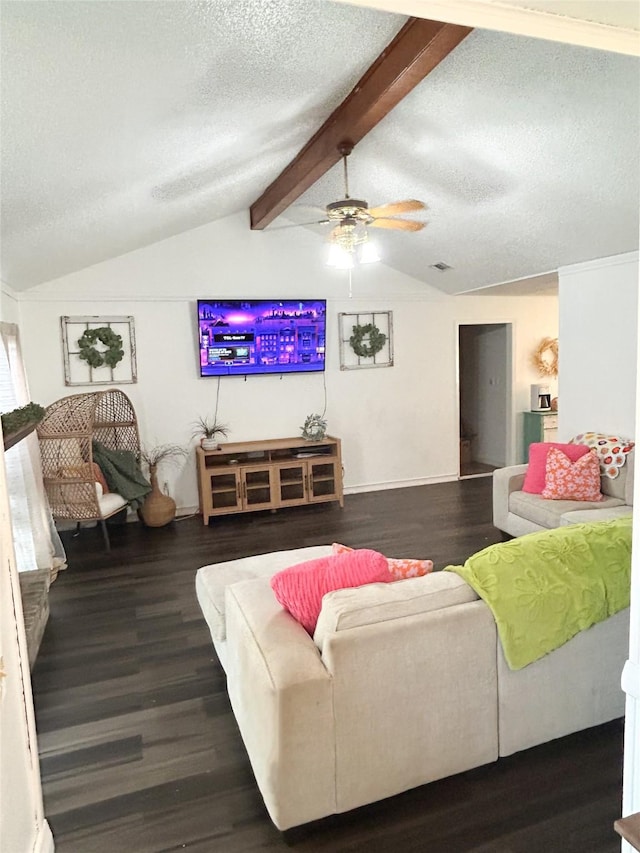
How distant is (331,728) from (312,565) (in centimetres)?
56

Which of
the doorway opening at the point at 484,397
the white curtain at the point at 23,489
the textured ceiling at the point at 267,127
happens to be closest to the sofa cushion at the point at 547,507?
the textured ceiling at the point at 267,127

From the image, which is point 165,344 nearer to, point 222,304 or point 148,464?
point 222,304

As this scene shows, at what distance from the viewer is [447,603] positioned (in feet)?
6.28

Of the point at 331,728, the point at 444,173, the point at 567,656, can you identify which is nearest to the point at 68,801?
the point at 331,728

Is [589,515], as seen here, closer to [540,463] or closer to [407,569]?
[540,463]

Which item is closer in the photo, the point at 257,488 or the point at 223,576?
the point at 223,576

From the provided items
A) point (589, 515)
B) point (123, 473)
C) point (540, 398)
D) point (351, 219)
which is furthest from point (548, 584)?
point (540, 398)

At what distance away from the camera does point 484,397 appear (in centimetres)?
744

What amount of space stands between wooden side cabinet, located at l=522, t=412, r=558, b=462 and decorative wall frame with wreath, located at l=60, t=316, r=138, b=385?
14.9 ft

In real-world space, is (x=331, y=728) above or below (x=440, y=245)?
below

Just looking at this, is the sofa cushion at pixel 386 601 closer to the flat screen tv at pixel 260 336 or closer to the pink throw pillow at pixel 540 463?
the pink throw pillow at pixel 540 463

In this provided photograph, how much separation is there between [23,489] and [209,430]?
2.18 m

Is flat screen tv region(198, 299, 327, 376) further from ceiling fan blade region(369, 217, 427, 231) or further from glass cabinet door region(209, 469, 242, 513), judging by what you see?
ceiling fan blade region(369, 217, 427, 231)

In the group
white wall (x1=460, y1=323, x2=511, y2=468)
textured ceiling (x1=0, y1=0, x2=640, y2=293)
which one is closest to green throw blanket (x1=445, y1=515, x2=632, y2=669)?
textured ceiling (x1=0, y1=0, x2=640, y2=293)
